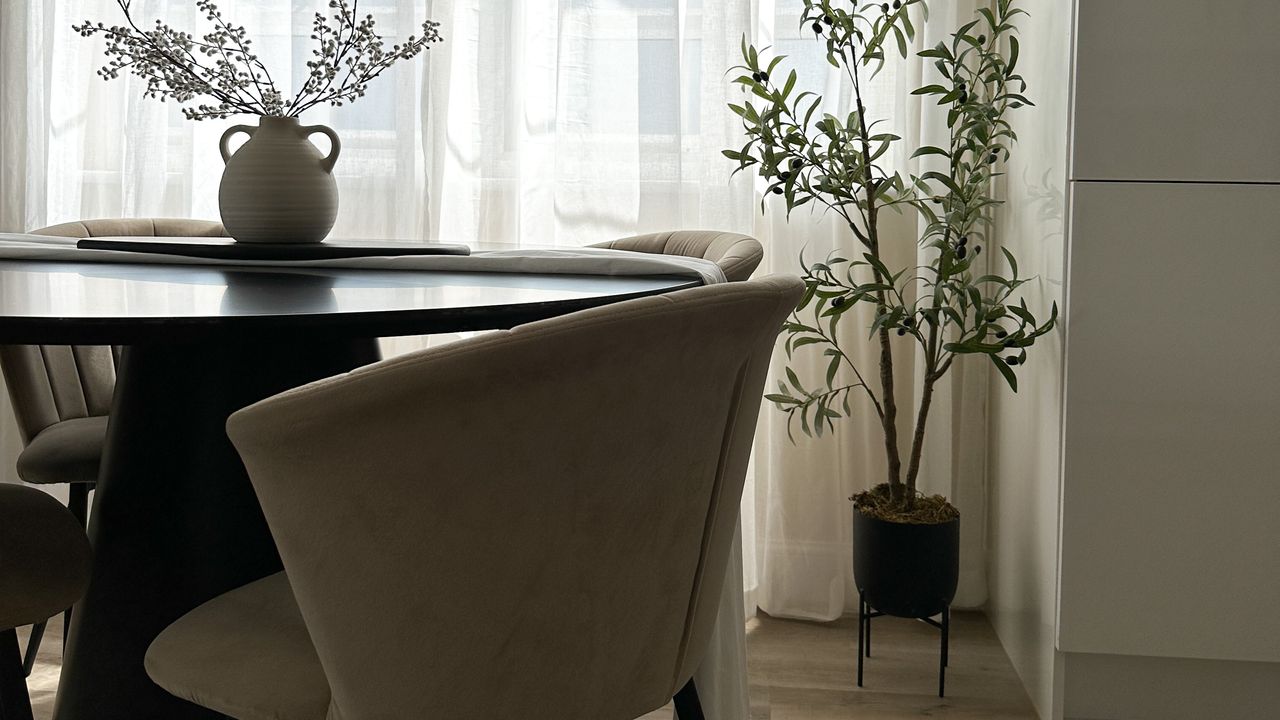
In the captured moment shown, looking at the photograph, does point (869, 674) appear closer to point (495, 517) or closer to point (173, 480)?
point (173, 480)

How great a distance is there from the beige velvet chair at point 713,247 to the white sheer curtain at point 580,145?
1.90 ft

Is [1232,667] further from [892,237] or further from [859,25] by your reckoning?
[859,25]

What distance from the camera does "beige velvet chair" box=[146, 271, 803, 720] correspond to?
0.75 metres

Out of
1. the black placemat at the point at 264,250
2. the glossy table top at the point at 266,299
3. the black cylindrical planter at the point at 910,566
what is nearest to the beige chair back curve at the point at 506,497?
the glossy table top at the point at 266,299

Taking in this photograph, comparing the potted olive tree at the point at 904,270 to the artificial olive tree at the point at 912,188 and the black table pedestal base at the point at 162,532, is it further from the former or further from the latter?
the black table pedestal base at the point at 162,532

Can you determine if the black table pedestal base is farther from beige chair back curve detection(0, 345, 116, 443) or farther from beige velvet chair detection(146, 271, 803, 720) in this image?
beige chair back curve detection(0, 345, 116, 443)

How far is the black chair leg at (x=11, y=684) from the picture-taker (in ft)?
3.90

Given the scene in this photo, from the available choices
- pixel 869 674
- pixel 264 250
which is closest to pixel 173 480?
pixel 264 250

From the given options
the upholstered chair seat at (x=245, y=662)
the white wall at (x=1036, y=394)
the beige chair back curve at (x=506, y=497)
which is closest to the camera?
the beige chair back curve at (x=506, y=497)

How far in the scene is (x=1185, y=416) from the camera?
6.41 feet

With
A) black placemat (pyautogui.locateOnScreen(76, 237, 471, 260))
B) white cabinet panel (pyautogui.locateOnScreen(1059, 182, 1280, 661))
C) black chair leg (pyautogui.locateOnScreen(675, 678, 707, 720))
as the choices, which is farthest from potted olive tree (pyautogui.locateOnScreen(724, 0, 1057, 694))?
black chair leg (pyautogui.locateOnScreen(675, 678, 707, 720))

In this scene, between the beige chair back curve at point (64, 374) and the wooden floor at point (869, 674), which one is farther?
the wooden floor at point (869, 674)

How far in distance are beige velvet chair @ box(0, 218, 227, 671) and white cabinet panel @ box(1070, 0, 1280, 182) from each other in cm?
179

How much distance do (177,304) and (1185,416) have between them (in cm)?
171
